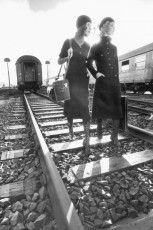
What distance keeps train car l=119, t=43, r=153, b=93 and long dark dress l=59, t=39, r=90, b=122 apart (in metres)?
9.43

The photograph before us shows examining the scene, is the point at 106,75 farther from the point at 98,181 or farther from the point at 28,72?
the point at 28,72

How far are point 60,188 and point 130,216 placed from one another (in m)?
0.61

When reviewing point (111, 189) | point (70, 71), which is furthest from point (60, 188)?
point (70, 71)

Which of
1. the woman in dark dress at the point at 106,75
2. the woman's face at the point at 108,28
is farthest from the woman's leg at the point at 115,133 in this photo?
the woman's face at the point at 108,28

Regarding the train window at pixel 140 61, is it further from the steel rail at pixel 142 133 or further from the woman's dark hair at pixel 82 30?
the woman's dark hair at pixel 82 30

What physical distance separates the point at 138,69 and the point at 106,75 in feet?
34.2

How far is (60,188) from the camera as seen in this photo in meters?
1.54

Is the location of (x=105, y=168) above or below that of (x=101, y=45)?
below

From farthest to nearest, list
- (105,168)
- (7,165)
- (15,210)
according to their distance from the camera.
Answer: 1. (7,165)
2. (105,168)
3. (15,210)

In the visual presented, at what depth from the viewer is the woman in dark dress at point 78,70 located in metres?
2.47

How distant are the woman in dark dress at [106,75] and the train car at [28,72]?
52.7ft

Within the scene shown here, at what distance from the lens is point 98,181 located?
1.93 meters

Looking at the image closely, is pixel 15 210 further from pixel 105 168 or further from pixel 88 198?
pixel 105 168

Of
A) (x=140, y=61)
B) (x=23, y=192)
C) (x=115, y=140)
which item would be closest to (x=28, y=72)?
(x=140, y=61)
